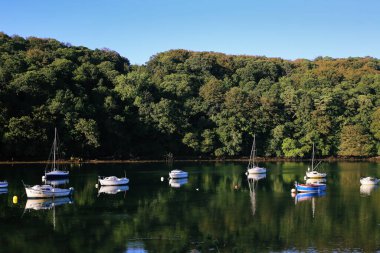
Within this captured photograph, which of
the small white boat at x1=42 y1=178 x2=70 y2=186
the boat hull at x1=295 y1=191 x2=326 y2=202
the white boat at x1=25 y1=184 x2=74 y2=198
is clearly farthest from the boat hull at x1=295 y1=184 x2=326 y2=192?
the small white boat at x1=42 y1=178 x2=70 y2=186

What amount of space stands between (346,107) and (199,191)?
66.5 m

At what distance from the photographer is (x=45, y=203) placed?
4466 cm

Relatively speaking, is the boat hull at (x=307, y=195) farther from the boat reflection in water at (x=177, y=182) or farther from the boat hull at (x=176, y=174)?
the boat hull at (x=176, y=174)

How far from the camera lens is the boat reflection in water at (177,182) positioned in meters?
59.5

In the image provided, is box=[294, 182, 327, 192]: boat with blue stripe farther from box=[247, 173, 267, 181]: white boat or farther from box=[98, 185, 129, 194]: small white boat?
box=[98, 185, 129, 194]: small white boat

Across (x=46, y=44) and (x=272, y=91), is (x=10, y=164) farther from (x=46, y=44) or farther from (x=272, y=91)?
(x=272, y=91)

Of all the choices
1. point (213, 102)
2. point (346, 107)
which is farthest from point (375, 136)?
point (213, 102)

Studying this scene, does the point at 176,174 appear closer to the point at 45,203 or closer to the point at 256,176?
the point at 256,176

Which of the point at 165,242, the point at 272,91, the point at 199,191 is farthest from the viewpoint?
the point at 272,91

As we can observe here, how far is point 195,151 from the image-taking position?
102688mm

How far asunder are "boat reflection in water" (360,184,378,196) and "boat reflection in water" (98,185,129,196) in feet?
80.8

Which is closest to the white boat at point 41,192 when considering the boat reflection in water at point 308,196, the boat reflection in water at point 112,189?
the boat reflection in water at point 112,189

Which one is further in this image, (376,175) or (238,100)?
(238,100)

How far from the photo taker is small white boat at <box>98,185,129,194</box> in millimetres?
53556
